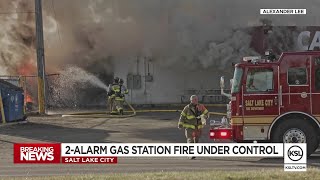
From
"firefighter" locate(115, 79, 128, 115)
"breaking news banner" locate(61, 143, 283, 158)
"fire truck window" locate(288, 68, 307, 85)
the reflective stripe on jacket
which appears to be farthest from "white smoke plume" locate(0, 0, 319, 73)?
"breaking news banner" locate(61, 143, 283, 158)

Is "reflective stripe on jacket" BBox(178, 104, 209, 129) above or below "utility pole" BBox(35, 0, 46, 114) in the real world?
below

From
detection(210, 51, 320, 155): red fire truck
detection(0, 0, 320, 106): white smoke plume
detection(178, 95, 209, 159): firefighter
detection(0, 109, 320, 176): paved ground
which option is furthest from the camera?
detection(0, 0, 320, 106): white smoke plume

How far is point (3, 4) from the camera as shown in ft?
89.6

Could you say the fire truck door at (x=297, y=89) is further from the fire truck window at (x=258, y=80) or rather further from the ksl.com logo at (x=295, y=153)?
the ksl.com logo at (x=295, y=153)

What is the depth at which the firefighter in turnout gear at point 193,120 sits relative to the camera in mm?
10133

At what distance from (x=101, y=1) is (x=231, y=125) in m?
17.7

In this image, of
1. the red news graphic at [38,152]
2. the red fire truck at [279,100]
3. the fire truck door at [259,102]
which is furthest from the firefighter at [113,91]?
the red news graphic at [38,152]

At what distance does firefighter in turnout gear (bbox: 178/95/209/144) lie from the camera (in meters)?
10.1

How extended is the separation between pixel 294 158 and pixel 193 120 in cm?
322

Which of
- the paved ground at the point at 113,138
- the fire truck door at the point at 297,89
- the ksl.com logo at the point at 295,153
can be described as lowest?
the paved ground at the point at 113,138

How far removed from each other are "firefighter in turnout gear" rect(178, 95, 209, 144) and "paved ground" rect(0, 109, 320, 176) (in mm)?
562

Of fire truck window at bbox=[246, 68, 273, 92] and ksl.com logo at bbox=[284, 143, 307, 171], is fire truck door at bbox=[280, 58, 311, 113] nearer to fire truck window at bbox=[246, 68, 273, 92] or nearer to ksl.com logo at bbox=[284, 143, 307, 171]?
fire truck window at bbox=[246, 68, 273, 92]

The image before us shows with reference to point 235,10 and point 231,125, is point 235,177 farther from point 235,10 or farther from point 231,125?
point 235,10

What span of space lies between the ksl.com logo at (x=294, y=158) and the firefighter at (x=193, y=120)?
2.96 m
